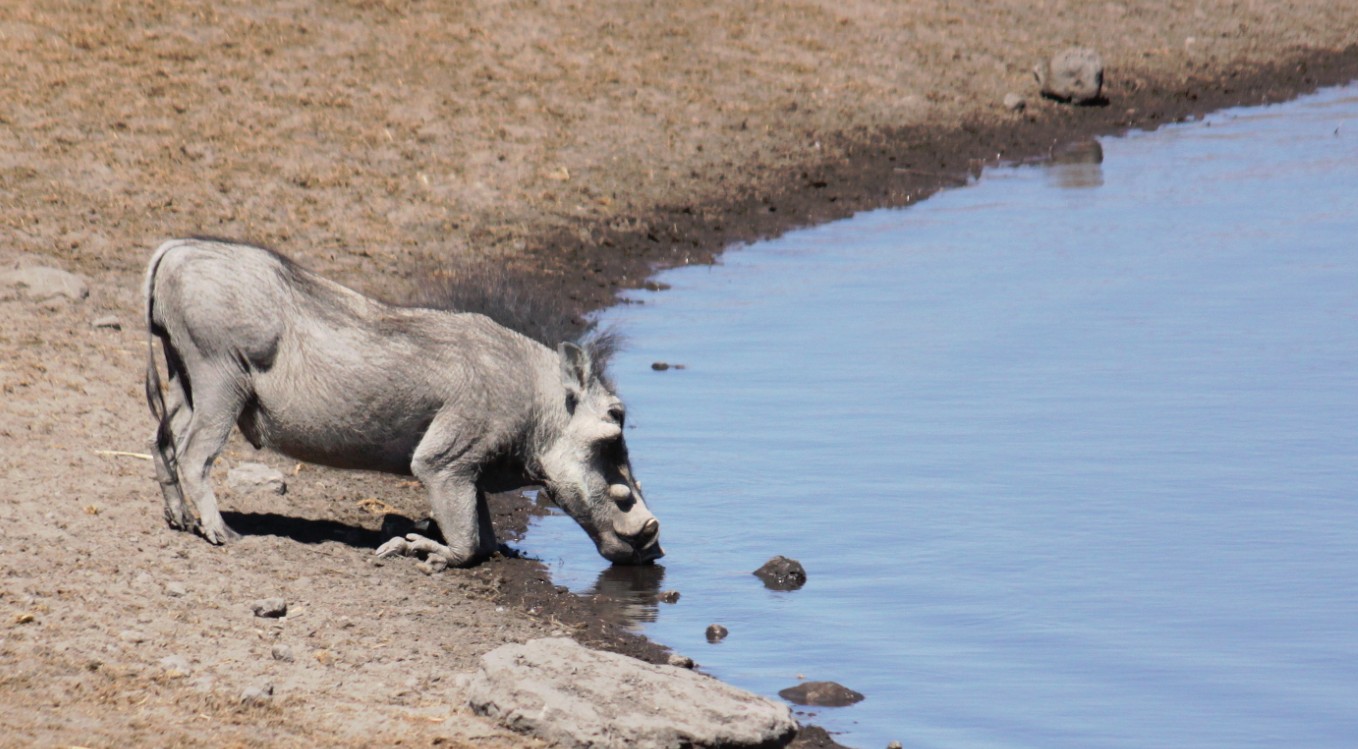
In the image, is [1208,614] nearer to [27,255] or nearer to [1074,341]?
[1074,341]

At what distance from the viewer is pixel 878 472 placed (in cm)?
895

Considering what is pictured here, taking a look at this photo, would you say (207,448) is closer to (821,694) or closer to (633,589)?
(633,589)

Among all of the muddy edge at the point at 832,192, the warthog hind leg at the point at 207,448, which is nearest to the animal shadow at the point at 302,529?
the warthog hind leg at the point at 207,448

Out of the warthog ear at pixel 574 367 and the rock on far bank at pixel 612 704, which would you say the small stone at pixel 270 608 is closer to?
the rock on far bank at pixel 612 704

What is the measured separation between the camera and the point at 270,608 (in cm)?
618

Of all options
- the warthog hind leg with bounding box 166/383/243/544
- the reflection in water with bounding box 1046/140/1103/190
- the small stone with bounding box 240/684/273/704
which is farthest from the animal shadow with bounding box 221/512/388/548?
the reflection in water with bounding box 1046/140/1103/190

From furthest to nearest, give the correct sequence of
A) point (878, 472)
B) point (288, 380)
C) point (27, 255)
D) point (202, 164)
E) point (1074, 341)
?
1. point (202, 164)
2. point (1074, 341)
3. point (27, 255)
4. point (878, 472)
5. point (288, 380)

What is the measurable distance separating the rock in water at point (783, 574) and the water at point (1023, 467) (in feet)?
0.20

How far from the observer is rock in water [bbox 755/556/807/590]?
294 inches

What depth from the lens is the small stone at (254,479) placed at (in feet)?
26.1

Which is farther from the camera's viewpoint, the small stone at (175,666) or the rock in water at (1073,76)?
the rock in water at (1073,76)

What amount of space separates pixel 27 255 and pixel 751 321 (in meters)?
4.51

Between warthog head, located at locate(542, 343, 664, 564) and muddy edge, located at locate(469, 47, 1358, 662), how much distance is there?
1.08 feet

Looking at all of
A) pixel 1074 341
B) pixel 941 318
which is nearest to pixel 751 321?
pixel 941 318
